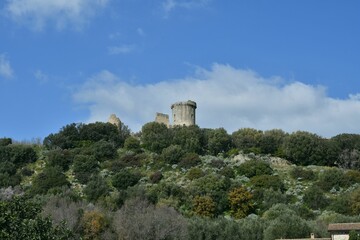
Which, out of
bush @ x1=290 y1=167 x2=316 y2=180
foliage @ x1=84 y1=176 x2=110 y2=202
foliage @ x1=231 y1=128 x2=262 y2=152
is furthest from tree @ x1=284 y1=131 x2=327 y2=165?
foliage @ x1=84 y1=176 x2=110 y2=202

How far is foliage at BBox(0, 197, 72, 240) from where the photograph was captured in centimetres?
3189

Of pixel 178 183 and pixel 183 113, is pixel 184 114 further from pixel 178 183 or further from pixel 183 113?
pixel 178 183

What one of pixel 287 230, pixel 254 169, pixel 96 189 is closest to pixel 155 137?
pixel 254 169

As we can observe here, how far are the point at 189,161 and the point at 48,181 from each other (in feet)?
66.0

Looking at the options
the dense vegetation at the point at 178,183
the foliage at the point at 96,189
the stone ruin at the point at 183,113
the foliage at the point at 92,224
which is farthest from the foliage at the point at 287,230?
the stone ruin at the point at 183,113

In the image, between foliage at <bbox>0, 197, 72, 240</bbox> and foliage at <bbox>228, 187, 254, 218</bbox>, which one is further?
foliage at <bbox>228, 187, 254, 218</bbox>

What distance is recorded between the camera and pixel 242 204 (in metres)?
74.4

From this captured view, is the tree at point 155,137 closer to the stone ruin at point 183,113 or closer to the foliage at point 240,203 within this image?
the stone ruin at point 183,113

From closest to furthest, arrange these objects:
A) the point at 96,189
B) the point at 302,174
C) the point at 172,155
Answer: the point at 96,189, the point at 302,174, the point at 172,155

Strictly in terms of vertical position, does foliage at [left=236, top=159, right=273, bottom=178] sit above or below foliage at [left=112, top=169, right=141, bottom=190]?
above

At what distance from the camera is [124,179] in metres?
85.2

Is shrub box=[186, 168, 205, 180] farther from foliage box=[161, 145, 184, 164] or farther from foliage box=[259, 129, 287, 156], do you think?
foliage box=[259, 129, 287, 156]

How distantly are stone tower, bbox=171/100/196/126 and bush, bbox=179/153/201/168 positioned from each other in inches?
983

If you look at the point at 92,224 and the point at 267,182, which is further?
the point at 267,182
